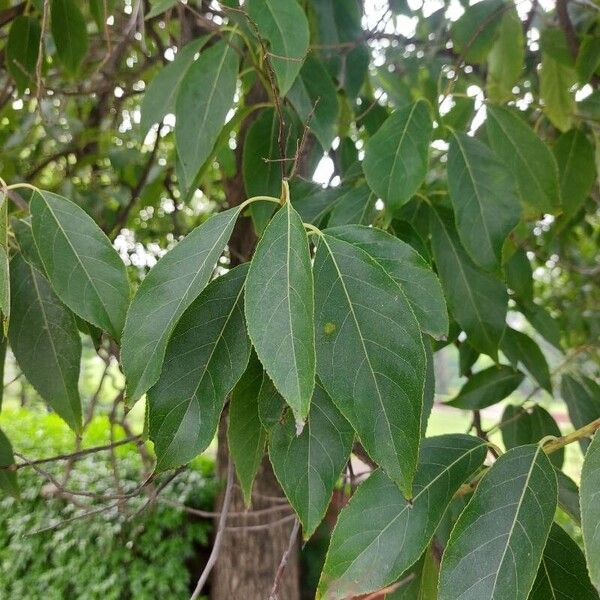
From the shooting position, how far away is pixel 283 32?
2.22 ft

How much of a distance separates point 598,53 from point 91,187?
1194mm

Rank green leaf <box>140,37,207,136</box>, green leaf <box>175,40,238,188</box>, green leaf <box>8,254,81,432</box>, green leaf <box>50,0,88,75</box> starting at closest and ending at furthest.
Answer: green leaf <box>8,254,81,432</box>
green leaf <box>175,40,238,188</box>
green leaf <box>140,37,207,136</box>
green leaf <box>50,0,88,75</box>

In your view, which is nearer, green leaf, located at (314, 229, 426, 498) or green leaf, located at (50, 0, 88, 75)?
green leaf, located at (314, 229, 426, 498)

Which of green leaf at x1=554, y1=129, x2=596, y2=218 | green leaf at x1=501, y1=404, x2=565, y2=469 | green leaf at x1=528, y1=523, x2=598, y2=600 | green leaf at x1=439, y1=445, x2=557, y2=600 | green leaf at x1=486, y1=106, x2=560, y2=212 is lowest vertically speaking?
green leaf at x1=528, y1=523, x2=598, y2=600

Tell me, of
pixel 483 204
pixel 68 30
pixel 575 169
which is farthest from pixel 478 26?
pixel 68 30

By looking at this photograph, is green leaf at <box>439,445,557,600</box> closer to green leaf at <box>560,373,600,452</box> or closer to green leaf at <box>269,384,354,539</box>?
green leaf at <box>269,384,354,539</box>

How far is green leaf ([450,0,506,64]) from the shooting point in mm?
1176

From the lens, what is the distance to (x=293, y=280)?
46 centimetres

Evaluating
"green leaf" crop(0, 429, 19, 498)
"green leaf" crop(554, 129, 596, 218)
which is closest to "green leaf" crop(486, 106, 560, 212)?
"green leaf" crop(554, 129, 596, 218)

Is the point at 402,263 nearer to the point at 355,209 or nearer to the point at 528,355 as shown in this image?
the point at 355,209

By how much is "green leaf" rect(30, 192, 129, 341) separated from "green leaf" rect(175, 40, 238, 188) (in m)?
0.18

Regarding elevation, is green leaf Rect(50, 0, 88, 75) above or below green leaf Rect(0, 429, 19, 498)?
above

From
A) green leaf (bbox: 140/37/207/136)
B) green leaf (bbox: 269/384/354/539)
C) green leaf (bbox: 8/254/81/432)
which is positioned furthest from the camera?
green leaf (bbox: 140/37/207/136)

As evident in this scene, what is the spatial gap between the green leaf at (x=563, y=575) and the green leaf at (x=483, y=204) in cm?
31
